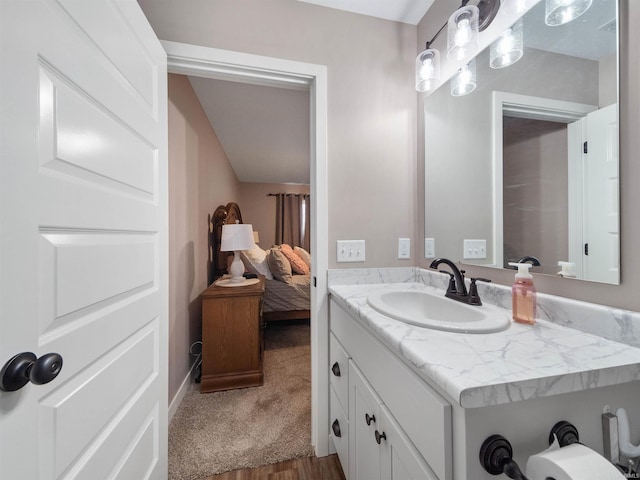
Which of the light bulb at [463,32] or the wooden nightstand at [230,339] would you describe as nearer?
the light bulb at [463,32]

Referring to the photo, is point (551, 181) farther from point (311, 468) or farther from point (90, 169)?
point (311, 468)

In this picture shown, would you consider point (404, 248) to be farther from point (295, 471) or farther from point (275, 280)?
point (275, 280)

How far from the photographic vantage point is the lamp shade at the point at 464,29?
100 cm

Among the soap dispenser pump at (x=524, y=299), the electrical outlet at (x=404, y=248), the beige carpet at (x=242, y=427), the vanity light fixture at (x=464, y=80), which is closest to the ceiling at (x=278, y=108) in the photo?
the vanity light fixture at (x=464, y=80)

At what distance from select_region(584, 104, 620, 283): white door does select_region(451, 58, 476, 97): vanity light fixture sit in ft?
1.76

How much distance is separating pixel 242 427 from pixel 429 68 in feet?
7.32

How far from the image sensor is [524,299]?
0.77 meters

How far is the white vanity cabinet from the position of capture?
0.51 meters

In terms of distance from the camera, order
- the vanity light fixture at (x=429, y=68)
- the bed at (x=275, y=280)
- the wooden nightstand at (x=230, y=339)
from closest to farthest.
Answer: the vanity light fixture at (x=429, y=68) < the wooden nightstand at (x=230, y=339) < the bed at (x=275, y=280)

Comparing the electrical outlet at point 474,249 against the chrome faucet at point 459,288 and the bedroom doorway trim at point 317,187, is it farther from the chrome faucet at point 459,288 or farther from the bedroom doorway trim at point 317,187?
the bedroom doorway trim at point 317,187

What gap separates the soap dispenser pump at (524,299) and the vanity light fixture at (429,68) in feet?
3.29

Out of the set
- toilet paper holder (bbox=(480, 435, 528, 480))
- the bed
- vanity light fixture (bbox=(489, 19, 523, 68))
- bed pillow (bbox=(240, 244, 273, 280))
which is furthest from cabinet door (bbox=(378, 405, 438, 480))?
bed pillow (bbox=(240, 244, 273, 280))

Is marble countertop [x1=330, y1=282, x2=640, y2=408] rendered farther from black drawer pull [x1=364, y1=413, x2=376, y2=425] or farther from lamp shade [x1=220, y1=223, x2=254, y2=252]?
lamp shade [x1=220, y1=223, x2=254, y2=252]

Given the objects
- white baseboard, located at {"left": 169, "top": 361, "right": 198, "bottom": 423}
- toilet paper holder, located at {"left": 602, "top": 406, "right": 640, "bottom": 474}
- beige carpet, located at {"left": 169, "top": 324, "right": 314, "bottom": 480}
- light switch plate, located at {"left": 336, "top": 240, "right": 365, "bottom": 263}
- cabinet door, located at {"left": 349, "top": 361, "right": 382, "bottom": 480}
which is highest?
light switch plate, located at {"left": 336, "top": 240, "right": 365, "bottom": 263}
